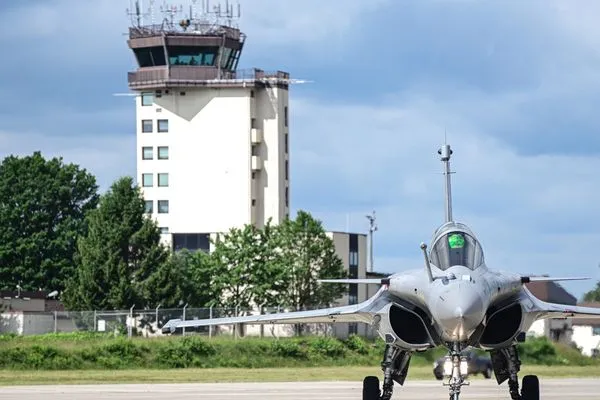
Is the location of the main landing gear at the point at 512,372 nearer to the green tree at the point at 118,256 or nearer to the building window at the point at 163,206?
the green tree at the point at 118,256

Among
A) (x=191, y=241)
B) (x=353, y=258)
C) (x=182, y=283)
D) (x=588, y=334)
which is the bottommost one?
(x=588, y=334)

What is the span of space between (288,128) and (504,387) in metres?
61.4

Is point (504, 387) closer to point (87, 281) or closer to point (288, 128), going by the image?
point (87, 281)

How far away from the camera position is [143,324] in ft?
199

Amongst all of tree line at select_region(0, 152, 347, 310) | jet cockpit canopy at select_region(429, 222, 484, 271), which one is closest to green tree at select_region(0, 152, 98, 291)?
tree line at select_region(0, 152, 347, 310)

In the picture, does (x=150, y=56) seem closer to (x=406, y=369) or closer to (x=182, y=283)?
(x=182, y=283)

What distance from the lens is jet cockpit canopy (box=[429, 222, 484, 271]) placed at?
62.7 ft

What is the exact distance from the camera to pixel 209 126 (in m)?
93.1

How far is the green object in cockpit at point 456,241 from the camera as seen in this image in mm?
19297

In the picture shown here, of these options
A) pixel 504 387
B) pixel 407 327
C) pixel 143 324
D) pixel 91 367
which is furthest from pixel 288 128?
pixel 407 327

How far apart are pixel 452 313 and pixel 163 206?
77.2 m

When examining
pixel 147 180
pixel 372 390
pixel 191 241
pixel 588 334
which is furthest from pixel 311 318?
pixel 147 180

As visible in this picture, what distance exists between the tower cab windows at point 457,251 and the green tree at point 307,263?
5704cm

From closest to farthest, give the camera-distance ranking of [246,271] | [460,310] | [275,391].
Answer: [460,310] → [275,391] → [246,271]
